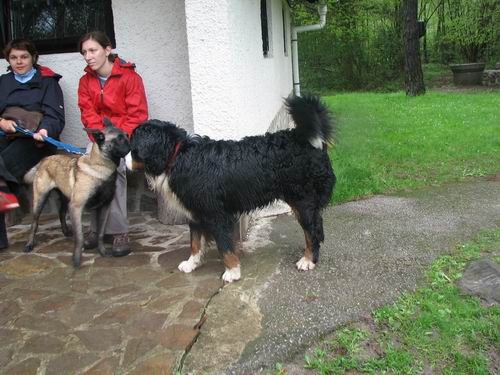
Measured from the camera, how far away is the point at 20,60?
14.7 ft

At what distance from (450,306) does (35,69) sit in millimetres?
4106

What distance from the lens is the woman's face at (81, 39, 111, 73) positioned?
4047 mm

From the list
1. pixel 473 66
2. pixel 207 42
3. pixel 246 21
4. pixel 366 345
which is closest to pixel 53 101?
pixel 207 42

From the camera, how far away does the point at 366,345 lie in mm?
2717

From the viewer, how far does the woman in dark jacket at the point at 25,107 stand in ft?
14.6

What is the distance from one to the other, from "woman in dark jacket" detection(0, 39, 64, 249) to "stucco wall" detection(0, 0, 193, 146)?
49 cm

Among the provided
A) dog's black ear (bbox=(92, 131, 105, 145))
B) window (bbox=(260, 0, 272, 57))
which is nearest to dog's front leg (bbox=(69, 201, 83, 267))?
dog's black ear (bbox=(92, 131, 105, 145))

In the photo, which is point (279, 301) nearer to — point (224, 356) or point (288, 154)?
point (224, 356)

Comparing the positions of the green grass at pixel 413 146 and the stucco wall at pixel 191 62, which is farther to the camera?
the green grass at pixel 413 146

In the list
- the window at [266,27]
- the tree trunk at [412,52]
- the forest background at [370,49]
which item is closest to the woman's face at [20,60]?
the window at [266,27]

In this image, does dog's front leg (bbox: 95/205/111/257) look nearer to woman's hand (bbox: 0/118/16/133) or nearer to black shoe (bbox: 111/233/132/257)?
black shoe (bbox: 111/233/132/257)

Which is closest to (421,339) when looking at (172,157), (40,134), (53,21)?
(172,157)

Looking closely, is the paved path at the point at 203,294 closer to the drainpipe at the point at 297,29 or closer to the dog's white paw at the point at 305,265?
the dog's white paw at the point at 305,265

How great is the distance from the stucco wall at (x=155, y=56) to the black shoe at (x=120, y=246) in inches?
55.9
